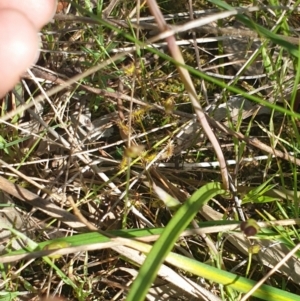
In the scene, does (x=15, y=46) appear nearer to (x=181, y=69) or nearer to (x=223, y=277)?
(x=181, y=69)

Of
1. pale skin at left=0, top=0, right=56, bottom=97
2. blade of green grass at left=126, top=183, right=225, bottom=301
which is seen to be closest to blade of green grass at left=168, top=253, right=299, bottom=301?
blade of green grass at left=126, top=183, right=225, bottom=301

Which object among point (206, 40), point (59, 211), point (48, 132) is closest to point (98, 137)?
point (48, 132)

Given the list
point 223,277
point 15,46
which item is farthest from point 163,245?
point 15,46

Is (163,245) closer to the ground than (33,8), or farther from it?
closer to the ground

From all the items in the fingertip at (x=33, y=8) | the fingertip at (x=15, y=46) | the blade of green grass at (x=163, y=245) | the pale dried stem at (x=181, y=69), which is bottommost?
the blade of green grass at (x=163, y=245)

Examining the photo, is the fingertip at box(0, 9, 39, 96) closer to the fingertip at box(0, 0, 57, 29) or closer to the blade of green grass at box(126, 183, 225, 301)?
the fingertip at box(0, 0, 57, 29)

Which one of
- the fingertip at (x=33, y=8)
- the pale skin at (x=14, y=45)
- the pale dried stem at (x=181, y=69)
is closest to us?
the pale dried stem at (x=181, y=69)

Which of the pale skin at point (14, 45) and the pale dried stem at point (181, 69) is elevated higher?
the pale dried stem at point (181, 69)

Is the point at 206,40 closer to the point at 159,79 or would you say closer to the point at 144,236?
the point at 159,79

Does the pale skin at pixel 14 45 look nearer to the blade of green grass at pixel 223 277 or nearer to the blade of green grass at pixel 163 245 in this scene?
the blade of green grass at pixel 163 245

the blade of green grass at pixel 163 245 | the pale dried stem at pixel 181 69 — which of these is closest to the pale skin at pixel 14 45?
the pale dried stem at pixel 181 69

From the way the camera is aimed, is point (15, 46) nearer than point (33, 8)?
Yes
